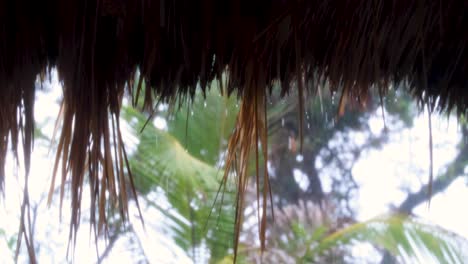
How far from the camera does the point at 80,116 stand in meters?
0.55

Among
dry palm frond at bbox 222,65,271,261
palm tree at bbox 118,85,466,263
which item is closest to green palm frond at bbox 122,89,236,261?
palm tree at bbox 118,85,466,263

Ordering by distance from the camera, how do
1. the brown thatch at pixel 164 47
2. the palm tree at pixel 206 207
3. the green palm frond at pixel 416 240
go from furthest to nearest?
the palm tree at pixel 206 207 < the green palm frond at pixel 416 240 < the brown thatch at pixel 164 47

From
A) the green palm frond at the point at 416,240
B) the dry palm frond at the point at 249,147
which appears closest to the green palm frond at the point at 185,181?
the green palm frond at the point at 416,240

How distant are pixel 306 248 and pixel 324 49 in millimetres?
2374

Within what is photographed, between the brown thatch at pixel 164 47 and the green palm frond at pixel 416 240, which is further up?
the green palm frond at pixel 416 240

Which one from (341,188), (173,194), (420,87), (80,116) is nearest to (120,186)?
(80,116)

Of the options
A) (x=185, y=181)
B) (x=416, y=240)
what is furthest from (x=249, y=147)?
(x=185, y=181)

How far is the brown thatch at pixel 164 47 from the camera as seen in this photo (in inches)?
21.0

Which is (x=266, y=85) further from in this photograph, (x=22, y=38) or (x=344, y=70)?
(x=22, y=38)

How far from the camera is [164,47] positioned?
591mm

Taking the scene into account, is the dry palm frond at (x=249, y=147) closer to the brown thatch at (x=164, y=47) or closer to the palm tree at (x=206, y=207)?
the brown thatch at (x=164, y=47)

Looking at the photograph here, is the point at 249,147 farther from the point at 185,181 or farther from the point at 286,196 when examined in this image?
the point at 286,196

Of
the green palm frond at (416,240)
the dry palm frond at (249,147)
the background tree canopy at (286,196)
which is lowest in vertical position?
the dry palm frond at (249,147)

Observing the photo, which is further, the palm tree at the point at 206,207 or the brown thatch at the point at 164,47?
the palm tree at the point at 206,207
